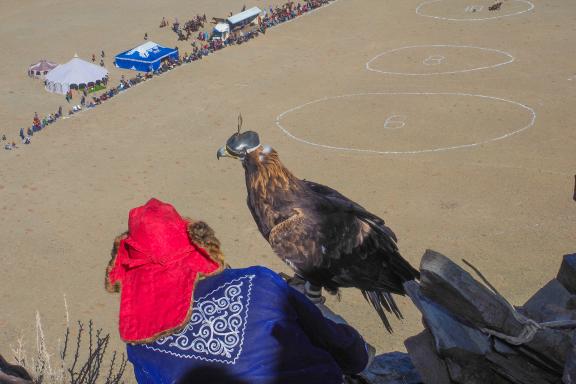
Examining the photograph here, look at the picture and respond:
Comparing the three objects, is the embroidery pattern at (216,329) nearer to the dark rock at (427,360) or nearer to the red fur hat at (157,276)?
the red fur hat at (157,276)

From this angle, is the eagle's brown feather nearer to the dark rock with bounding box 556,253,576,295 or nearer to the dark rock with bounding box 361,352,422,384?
the dark rock with bounding box 361,352,422,384

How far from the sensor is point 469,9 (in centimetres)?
3544

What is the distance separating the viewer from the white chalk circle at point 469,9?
3444cm

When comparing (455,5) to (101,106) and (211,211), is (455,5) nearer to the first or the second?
(101,106)

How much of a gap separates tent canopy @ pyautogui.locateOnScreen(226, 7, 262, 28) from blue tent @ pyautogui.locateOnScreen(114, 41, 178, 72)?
12.7 ft

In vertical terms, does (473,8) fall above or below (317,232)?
below

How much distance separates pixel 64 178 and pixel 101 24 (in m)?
18.9

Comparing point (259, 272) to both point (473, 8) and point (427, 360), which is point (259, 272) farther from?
point (473, 8)

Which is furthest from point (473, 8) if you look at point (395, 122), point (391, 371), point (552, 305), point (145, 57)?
point (391, 371)

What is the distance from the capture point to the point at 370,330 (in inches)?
557

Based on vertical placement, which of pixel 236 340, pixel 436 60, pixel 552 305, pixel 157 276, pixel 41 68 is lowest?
pixel 436 60

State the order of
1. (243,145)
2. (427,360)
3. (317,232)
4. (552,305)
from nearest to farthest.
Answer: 1. (427,360)
2. (552,305)
3. (317,232)
4. (243,145)

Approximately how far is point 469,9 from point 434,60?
7.74 meters

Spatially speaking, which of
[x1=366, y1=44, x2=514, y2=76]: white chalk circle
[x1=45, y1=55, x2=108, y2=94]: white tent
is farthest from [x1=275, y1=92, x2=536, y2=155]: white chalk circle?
[x1=45, y1=55, x2=108, y2=94]: white tent
